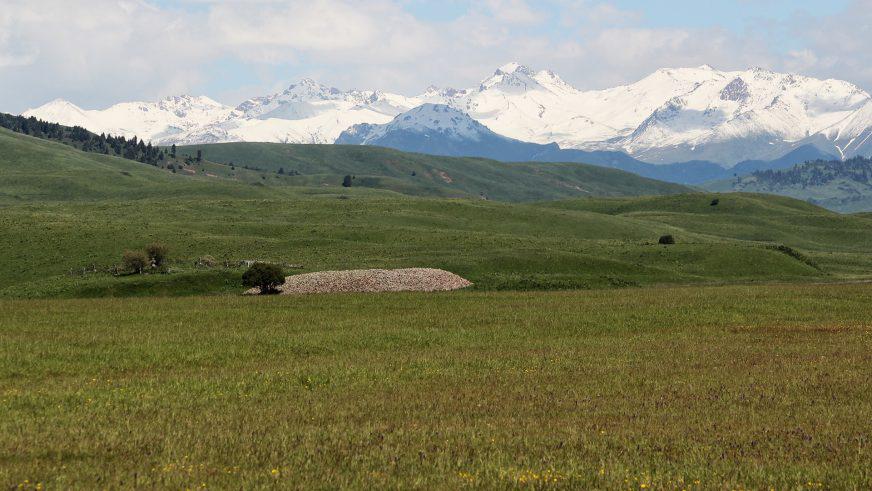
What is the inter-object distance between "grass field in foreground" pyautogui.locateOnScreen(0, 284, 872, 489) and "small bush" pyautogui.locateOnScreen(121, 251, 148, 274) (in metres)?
31.8

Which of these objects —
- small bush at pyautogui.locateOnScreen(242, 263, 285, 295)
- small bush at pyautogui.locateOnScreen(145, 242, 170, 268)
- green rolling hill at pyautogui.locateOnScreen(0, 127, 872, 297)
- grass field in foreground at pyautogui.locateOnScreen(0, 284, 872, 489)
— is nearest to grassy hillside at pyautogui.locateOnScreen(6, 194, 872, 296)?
green rolling hill at pyautogui.locateOnScreen(0, 127, 872, 297)

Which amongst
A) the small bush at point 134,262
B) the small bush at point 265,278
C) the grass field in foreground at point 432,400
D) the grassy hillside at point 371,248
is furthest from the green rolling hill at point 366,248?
the grass field in foreground at point 432,400

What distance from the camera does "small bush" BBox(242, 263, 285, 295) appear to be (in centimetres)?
7112

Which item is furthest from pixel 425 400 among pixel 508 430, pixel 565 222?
pixel 565 222

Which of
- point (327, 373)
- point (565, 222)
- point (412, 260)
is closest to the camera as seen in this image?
point (327, 373)

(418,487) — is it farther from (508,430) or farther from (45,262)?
(45,262)

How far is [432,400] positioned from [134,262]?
6439 cm

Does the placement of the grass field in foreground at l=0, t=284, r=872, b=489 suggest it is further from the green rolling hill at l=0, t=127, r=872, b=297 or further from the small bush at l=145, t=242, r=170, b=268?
the small bush at l=145, t=242, r=170, b=268

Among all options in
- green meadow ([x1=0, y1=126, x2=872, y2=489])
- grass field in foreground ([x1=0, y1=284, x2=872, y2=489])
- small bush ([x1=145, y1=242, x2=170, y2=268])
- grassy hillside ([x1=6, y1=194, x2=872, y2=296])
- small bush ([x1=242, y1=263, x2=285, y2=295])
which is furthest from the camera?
small bush ([x1=145, y1=242, x2=170, y2=268])

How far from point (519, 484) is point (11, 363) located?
76.6 feet

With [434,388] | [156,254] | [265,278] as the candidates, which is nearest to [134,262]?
[156,254]

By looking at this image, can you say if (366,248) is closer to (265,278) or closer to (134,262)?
(134,262)

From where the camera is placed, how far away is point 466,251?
344ft

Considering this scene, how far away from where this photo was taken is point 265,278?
2803 inches
